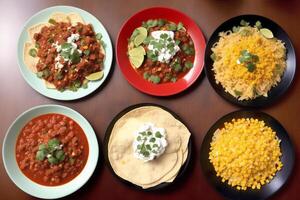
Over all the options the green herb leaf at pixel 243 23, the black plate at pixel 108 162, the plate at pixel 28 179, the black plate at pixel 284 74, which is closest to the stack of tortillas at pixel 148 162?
the black plate at pixel 108 162

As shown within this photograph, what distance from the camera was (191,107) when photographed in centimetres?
261

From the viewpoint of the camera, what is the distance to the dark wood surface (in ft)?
8.36

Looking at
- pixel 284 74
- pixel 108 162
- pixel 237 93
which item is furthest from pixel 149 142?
pixel 284 74

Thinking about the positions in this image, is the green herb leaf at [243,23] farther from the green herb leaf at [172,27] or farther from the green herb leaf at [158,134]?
the green herb leaf at [158,134]

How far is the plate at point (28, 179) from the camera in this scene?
2.40 metres

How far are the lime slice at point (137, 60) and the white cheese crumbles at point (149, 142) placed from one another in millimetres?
402

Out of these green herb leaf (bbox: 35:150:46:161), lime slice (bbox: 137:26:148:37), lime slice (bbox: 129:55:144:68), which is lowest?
green herb leaf (bbox: 35:150:46:161)

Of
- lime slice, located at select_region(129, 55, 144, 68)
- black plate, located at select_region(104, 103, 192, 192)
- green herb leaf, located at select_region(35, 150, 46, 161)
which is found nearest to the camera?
green herb leaf, located at select_region(35, 150, 46, 161)

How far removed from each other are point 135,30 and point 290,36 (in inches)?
40.5

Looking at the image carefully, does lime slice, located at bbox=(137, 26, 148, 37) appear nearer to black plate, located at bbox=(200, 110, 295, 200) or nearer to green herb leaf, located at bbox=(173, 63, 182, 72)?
green herb leaf, located at bbox=(173, 63, 182, 72)

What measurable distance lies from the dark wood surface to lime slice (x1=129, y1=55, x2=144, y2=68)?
115 mm

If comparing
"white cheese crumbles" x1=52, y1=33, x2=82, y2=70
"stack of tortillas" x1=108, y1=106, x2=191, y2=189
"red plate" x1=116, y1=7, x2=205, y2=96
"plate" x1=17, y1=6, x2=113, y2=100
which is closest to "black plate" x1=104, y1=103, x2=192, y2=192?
"stack of tortillas" x1=108, y1=106, x2=191, y2=189

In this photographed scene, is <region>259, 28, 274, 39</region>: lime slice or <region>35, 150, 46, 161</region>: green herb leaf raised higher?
<region>259, 28, 274, 39</region>: lime slice

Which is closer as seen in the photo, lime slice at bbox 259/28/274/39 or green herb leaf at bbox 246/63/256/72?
green herb leaf at bbox 246/63/256/72
